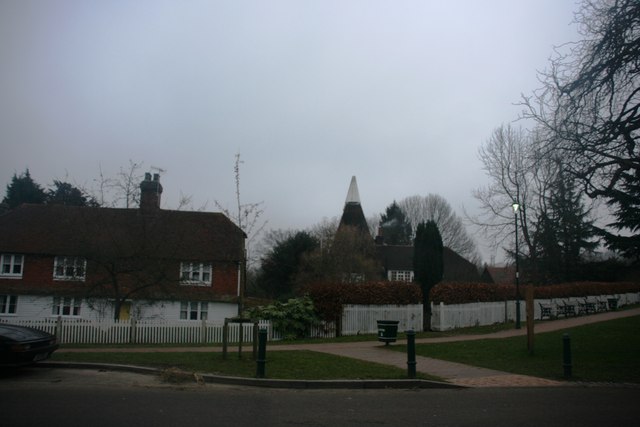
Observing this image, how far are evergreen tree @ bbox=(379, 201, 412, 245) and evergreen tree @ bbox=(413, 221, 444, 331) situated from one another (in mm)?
42901

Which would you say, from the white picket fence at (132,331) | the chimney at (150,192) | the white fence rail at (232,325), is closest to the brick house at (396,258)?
the chimney at (150,192)

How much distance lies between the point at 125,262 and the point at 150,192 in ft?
32.1

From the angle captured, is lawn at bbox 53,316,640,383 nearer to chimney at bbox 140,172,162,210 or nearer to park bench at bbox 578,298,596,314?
park bench at bbox 578,298,596,314

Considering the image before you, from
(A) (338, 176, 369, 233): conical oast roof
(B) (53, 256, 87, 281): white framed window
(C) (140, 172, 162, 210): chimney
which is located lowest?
(B) (53, 256, 87, 281): white framed window

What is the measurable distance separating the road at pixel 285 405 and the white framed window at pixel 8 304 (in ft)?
73.7

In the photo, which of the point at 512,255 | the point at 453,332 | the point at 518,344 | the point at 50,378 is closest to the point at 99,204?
the point at 50,378

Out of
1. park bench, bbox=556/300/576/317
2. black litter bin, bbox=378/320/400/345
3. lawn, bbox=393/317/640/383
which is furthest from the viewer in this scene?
park bench, bbox=556/300/576/317

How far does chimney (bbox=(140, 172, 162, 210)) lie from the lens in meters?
31.6

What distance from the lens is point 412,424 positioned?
7410 millimetres

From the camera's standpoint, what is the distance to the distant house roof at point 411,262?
5262cm

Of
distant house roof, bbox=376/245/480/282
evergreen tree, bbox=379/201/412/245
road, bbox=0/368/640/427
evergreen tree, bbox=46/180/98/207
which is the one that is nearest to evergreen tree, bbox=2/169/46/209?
evergreen tree, bbox=46/180/98/207

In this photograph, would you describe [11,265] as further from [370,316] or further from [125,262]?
[370,316]

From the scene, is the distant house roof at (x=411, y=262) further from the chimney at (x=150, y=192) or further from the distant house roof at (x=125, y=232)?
the chimney at (x=150, y=192)

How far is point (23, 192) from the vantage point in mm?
51375
